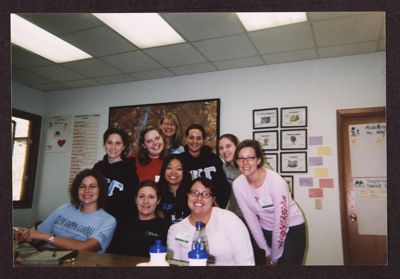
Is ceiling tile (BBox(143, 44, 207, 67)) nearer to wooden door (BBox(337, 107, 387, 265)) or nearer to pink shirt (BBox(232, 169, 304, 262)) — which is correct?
pink shirt (BBox(232, 169, 304, 262))

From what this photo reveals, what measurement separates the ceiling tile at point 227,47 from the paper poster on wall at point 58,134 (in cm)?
95

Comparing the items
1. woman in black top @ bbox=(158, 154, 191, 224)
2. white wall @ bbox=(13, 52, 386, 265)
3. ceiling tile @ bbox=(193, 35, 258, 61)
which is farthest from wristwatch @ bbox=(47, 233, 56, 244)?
ceiling tile @ bbox=(193, 35, 258, 61)

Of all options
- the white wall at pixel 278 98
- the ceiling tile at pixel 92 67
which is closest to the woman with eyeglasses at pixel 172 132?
the white wall at pixel 278 98

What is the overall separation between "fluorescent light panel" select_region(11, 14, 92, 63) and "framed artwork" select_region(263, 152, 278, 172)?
1243 mm

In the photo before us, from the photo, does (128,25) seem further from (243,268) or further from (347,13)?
(243,268)

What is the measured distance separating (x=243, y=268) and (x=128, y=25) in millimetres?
1557

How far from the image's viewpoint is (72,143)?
2.10 m

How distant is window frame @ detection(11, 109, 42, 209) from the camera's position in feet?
6.56

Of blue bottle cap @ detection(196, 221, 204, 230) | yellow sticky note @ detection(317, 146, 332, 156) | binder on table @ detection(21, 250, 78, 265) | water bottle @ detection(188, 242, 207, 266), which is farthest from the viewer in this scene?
yellow sticky note @ detection(317, 146, 332, 156)

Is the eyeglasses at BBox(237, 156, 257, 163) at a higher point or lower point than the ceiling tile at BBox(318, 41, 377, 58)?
lower

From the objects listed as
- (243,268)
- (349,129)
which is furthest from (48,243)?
(349,129)

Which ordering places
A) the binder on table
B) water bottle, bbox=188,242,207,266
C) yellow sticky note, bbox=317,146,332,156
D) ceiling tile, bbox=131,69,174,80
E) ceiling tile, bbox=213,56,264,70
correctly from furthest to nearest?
ceiling tile, bbox=131,69,174,80, ceiling tile, bbox=213,56,264,70, yellow sticky note, bbox=317,146,332,156, the binder on table, water bottle, bbox=188,242,207,266

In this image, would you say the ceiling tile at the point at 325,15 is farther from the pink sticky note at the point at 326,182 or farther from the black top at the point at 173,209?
the black top at the point at 173,209

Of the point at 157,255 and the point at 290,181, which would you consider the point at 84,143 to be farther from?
the point at 290,181
